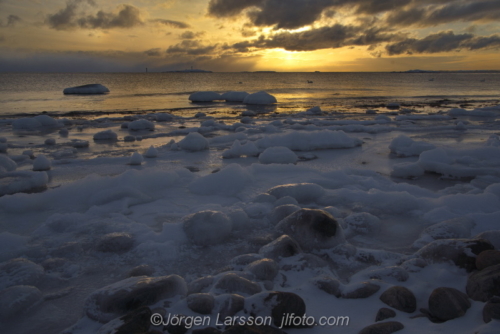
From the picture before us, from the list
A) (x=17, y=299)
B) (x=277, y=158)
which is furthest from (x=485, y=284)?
(x=277, y=158)

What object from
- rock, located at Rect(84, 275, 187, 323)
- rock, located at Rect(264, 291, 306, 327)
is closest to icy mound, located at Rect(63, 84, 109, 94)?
rock, located at Rect(84, 275, 187, 323)

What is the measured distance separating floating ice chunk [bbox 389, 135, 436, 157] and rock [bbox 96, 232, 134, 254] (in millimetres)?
5979

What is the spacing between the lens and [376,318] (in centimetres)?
200

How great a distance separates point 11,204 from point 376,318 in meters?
4.29

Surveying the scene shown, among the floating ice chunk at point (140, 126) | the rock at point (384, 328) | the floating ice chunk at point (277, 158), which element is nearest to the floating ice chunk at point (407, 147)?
the floating ice chunk at point (277, 158)

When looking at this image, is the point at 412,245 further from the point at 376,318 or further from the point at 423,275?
the point at 376,318

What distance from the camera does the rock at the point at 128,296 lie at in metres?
2.07

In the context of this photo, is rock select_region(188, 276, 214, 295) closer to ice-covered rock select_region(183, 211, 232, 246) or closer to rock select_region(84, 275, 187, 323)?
rock select_region(84, 275, 187, 323)

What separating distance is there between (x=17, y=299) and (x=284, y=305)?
73.7 inches

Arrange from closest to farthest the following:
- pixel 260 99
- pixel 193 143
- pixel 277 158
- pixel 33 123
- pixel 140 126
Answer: pixel 277 158, pixel 193 143, pixel 140 126, pixel 33 123, pixel 260 99

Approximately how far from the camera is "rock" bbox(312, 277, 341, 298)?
2.30m

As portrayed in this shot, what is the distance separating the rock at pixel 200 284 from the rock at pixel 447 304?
4.98 ft

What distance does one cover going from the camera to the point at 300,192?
13.9 ft

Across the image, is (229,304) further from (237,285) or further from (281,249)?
(281,249)
